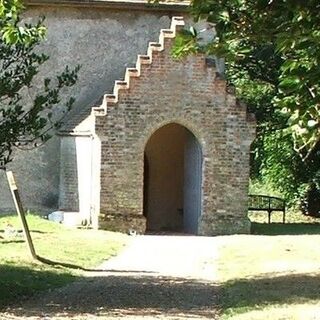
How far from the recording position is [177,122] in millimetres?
25516

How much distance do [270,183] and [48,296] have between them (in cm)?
2457

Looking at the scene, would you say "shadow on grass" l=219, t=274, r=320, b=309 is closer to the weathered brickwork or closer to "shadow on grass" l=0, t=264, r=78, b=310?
"shadow on grass" l=0, t=264, r=78, b=310

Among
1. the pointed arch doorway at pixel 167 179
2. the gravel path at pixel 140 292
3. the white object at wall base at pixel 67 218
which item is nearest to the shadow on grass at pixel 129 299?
the gravel path at pixel 140 292

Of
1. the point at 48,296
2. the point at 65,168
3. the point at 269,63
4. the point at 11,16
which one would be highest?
the point at 269,63

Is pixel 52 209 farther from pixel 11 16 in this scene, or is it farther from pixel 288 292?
pixel 11 16

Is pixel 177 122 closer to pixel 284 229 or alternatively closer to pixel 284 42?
pixel 284 229

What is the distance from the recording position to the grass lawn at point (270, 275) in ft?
40.2

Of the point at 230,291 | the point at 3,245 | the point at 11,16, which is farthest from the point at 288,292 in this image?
the point at 3,245

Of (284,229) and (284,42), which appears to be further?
(284,229)

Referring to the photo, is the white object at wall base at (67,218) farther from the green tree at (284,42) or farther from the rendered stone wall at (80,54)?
the green tree at (284,42)

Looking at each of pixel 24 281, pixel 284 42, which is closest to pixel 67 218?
pixel 24 281

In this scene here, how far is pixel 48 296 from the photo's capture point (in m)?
13.8

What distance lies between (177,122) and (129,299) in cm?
1238

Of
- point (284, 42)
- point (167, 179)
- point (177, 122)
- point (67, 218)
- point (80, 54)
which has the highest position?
point (80, 54)
